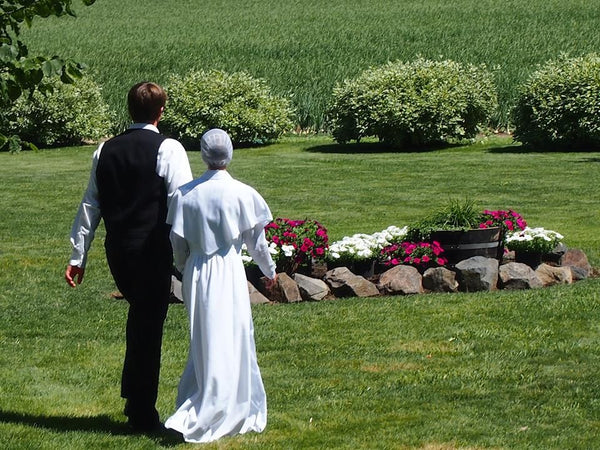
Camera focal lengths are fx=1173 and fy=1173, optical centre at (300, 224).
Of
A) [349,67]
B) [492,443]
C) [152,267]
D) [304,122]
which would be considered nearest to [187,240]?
[152,267]

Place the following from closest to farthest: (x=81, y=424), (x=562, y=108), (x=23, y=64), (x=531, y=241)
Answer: (x=23, y=64) < (x=81, y=424) < (x=531, y=241) < (x=562, y=108)

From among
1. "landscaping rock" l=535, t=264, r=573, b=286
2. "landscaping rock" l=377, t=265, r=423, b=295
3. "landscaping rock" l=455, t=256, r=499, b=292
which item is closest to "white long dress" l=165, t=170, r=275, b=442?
"landscaping rock" l=377, t=265, r=423, b=295

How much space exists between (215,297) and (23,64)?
1627 mm

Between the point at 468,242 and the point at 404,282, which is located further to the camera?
the point at 468,242

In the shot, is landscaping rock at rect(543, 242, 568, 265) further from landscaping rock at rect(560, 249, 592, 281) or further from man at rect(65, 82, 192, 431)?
man at rect(65, 82, 192, 431)

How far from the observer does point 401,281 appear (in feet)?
37.6

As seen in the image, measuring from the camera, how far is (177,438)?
22.0 ft

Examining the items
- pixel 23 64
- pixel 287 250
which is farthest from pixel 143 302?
pixel 287 250

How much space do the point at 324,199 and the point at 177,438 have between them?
13632 millimetres

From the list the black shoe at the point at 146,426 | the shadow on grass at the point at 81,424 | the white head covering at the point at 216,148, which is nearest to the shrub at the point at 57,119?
the shadow on grass at the point at 81,424

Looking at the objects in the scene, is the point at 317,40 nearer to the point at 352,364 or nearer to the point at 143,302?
the point at 352,364

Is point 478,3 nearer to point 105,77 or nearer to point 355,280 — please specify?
point 105,77

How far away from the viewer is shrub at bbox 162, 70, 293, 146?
105 ft

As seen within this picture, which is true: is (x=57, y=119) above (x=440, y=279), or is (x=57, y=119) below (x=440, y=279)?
below
